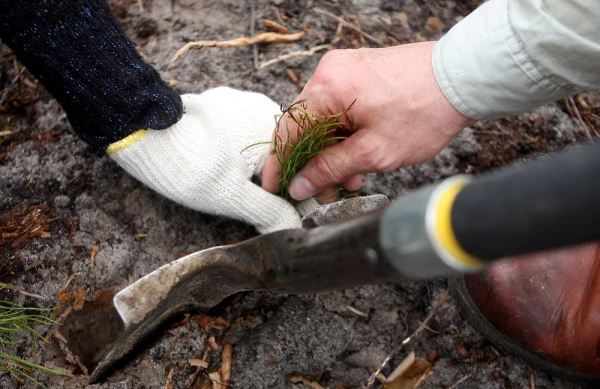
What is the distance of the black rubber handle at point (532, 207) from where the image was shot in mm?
636

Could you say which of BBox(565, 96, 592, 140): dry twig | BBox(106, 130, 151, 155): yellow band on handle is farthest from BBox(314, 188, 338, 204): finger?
BBox(565, 96, 592, 140): dry twig

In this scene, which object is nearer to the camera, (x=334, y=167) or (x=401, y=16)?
(x=334, y=167)

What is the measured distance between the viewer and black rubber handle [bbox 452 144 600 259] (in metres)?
0.64

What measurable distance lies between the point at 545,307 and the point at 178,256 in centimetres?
129

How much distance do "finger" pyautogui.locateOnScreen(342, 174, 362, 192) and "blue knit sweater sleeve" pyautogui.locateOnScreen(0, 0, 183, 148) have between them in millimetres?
625

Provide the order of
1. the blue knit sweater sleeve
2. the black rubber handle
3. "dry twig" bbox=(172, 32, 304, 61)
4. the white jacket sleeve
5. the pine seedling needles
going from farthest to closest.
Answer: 1. "dry twig" bbox=(172, 32, 304, 61)
2. the pine seedling needles
3. the blue knit sweater sleeve
4. the white jacket sleeve
5. the black rubber handle

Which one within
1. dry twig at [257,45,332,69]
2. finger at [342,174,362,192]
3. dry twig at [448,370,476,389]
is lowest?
dry twig at [448,370,476,389]

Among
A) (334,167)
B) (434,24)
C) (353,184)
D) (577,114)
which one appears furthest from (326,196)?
(577,114)

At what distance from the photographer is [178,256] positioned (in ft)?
5.90

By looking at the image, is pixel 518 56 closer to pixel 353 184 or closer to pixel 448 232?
pixel 353 184

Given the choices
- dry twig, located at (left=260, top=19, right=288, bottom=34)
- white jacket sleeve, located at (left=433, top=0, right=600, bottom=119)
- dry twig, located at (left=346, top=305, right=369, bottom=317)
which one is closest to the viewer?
white jacket sleeve, located at (left=433, top=0, right=600, bottom=119)

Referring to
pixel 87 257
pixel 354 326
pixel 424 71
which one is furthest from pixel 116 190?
pixel 424 71

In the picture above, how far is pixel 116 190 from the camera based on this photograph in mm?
1843

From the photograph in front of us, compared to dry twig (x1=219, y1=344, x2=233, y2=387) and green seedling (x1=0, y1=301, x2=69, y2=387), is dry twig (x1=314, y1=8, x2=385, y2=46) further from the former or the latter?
green seedling (x1=0, y1=301, x2=69, y2=387)
